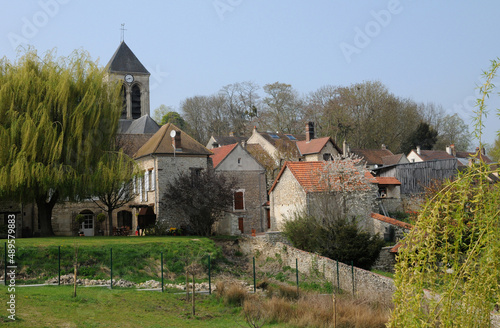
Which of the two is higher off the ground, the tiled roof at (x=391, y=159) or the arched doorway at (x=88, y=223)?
the tiled roof at (x=391, y=159)

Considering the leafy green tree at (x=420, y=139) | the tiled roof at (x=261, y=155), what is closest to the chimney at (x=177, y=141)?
the tiled roof at (x=261, y=155)

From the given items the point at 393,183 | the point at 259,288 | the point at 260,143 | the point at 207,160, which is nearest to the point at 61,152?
the point at 207,160

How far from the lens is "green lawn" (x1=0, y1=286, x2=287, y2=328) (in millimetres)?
15000

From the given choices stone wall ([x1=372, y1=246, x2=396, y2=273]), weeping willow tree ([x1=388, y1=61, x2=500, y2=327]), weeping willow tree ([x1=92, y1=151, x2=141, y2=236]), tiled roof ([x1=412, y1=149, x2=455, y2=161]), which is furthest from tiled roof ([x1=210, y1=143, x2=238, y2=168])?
weeping willow tree ([x1=388, y1=61, x2=500, y2=327])

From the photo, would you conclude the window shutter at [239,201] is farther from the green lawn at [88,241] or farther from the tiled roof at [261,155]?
the tiled roof at [261,155]

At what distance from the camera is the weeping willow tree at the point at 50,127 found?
2656 cm

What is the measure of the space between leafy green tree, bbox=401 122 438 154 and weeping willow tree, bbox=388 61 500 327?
6257cm

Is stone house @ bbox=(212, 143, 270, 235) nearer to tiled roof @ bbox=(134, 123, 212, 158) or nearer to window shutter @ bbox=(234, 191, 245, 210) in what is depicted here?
window shutter @ bbox=(234, 191, 245, 210)

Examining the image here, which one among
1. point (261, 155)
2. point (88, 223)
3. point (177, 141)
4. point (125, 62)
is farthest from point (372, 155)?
point (88, 223)

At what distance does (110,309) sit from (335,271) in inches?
374

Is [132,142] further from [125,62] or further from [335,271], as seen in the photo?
[125,62]

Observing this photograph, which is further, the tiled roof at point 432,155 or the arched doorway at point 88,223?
the tiled roof at point 432,155

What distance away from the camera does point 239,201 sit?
123ft

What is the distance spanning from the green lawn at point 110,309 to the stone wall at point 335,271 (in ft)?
18.0
